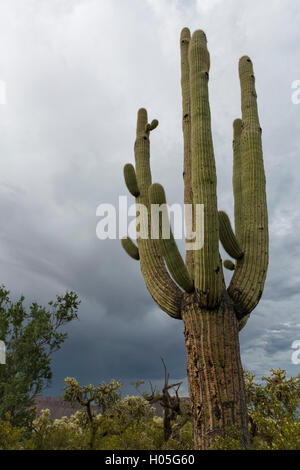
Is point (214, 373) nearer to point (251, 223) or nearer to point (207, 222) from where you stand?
point (207, 222)

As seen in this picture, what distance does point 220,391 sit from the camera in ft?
16.8

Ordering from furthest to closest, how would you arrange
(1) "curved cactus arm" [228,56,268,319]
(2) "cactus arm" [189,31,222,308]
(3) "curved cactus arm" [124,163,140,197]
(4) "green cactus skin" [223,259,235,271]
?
(4) "green cactus skin" [223,259,235,271], (3) "curved cactus arm" [124,163,140,197], (1) "curved cactus arm" [228,56,268,319], (2) "cactus arm" [189,31,222,308]

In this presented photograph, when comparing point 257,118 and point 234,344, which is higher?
point 257,118

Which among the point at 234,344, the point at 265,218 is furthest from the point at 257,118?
the point at 234,344

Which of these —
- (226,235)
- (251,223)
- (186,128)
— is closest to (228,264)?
(251,223)

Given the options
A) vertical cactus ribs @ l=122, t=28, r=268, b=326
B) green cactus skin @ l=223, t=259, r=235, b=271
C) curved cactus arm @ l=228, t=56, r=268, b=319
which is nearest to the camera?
vertical cactus ribs @ l=122, t=28, r=268, b=326

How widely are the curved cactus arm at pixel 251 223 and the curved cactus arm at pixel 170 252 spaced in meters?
0.86

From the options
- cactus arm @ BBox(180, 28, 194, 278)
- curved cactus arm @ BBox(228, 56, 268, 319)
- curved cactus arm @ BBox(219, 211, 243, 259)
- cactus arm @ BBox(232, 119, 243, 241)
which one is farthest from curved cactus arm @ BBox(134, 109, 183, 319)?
cactus arm @ BBox(232, 119, 243, 241)

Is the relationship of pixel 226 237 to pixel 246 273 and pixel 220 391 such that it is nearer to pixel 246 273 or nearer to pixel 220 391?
pixel 246 273

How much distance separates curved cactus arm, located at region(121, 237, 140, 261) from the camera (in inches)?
298

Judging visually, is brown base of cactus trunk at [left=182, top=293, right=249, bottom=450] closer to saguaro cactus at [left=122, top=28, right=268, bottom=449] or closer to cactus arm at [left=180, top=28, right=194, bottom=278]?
saguaro cactus at [left=122, top=28, right=268, bottom=449]

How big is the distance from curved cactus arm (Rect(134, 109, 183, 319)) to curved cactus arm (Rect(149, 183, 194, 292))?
452 mm
